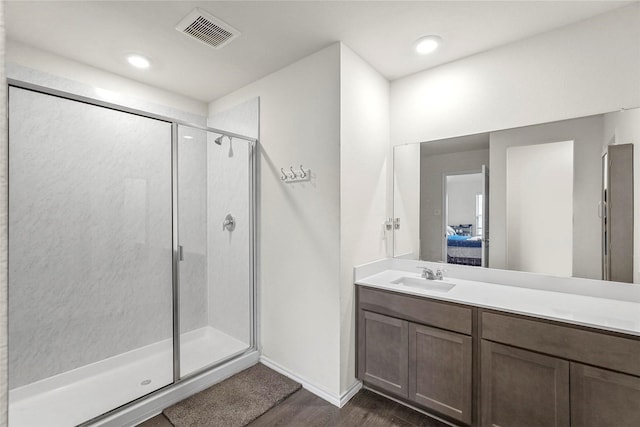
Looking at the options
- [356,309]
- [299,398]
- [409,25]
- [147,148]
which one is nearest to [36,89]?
[147,148]

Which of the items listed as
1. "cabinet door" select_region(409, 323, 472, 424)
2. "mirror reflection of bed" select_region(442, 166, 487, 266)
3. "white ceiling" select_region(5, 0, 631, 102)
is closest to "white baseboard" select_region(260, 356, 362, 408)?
"cabinet door" select_region(409, 323, 472, 424)

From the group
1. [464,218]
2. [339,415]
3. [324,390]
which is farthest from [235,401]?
[464,218]

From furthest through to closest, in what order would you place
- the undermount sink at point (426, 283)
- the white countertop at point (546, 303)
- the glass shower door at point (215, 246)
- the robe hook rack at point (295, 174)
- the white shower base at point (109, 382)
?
the glass shower door at point (215, 246), the robe hook rack at point (295, 174), the undermount sink at point (426, 283), the white shower base at point (109, 382), the white countertop at point (546, 303)

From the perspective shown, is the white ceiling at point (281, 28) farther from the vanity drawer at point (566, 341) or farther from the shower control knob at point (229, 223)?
the vanity drawer at point (566, 341)

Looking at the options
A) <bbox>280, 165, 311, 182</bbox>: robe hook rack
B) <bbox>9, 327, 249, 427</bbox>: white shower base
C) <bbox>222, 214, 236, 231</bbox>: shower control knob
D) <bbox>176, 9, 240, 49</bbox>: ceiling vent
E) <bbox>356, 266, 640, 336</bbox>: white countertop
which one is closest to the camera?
<bbox>356, 266, 640, 336</bbox>: white countertop

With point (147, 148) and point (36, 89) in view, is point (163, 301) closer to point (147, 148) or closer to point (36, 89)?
point (147, 148)

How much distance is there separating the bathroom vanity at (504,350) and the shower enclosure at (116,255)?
134 cm

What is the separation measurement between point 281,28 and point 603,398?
2751mm

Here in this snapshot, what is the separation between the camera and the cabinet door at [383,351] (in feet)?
6.46

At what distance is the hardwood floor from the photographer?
188cm

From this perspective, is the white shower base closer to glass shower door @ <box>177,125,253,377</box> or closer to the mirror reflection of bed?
glass shower door @ <box>177,125,253,377</box>

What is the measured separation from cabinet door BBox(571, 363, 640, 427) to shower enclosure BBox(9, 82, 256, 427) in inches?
91.3

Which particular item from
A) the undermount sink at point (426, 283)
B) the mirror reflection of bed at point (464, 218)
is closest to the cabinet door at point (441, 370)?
the undermount sink at point (426, 283)

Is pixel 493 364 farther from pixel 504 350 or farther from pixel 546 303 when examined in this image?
pixel 546 303
